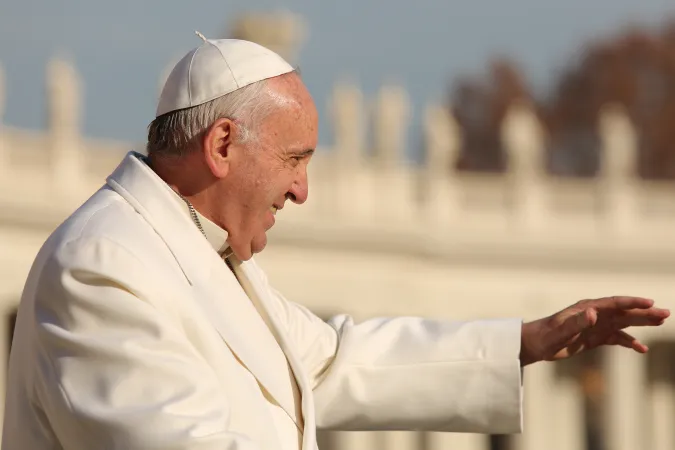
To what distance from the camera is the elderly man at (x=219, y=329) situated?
6.88 metres

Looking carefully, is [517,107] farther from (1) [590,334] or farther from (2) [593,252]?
(1) [590,334]

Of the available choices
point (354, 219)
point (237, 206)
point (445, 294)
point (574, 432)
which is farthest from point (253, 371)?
point (574, 432)

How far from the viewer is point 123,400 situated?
6.81 metres

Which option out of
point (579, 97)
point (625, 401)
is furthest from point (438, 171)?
point (579, 97)

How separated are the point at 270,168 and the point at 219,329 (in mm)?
593

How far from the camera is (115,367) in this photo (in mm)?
6855

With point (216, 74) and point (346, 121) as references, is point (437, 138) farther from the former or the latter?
point (216, 74)

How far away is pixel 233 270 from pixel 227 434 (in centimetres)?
138

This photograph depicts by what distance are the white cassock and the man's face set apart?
0.13m

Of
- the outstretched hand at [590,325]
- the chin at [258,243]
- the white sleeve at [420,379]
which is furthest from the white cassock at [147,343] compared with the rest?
the outstretched hand at [590,325]

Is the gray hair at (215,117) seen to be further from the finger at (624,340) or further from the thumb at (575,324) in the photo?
the finger at (624,340)

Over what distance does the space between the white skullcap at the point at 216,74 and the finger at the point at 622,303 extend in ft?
4.98

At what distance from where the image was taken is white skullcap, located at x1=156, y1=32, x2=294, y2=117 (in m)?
7.68

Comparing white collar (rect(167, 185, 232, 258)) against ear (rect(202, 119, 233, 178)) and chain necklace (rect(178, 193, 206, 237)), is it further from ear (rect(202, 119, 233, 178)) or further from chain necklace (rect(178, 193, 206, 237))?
ear (rect(202, 119, 233, 178))
